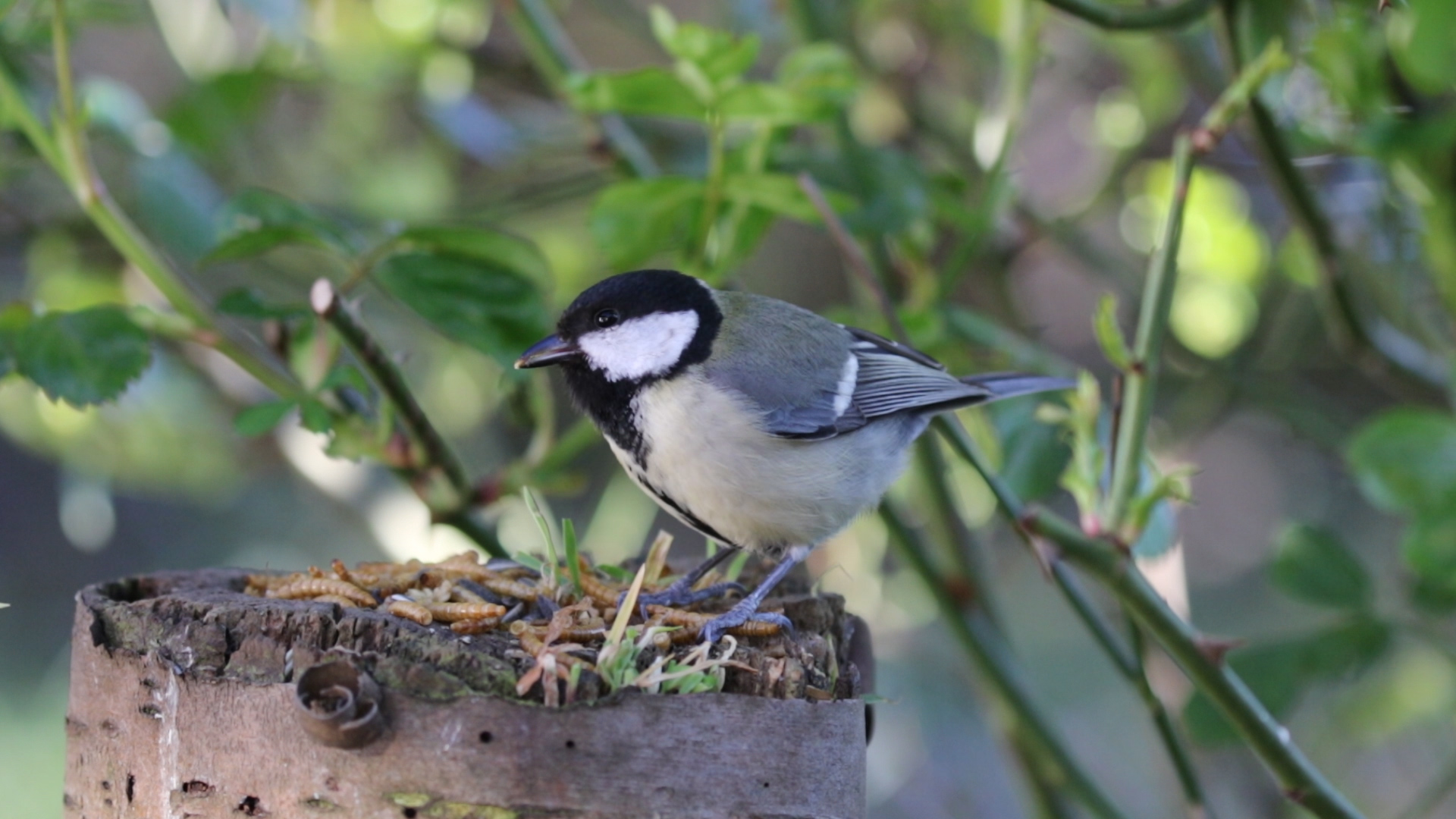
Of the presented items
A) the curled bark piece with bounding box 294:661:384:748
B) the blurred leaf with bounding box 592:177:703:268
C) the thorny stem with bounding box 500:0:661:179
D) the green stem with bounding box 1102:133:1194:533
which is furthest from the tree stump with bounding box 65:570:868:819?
the thorny stem with bounding box 500:0:661:179

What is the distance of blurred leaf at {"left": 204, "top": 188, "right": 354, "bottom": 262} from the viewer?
4.31ft

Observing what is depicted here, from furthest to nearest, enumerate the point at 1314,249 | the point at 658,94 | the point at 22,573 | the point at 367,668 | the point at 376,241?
the point at 22,573 → the point at 1314,249 → the point at 376,241 → the point at 658,94 → the point at 367,668

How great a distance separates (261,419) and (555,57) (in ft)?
2.39

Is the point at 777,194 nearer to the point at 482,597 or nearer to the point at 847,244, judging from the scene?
the point at 847,244

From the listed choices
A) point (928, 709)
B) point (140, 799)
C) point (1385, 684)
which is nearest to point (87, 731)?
point (140, 799)

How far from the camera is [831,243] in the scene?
3428mm

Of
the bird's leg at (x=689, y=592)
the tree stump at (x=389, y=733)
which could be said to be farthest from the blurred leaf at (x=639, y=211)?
the tree stump at (x=389, y=733)

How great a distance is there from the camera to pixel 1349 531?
A: 349 cm

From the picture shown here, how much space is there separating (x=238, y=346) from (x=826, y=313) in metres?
0.75

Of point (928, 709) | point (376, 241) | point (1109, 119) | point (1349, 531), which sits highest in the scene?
point (1109, 119)

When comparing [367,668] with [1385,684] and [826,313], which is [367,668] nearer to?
[826,313]

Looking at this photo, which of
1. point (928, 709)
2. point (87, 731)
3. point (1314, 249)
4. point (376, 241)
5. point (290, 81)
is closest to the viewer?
point (87, 731)

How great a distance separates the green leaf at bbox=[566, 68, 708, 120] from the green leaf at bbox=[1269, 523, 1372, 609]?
38.5 inches

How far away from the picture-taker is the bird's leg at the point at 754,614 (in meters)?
1.03
